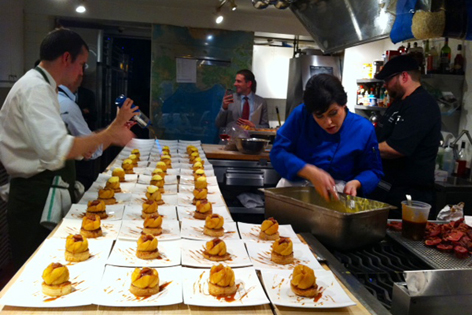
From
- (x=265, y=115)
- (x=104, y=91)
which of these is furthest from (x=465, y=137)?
(x=104, y=91)

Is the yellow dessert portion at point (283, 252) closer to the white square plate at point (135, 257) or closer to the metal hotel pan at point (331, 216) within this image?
the metal hotel pan at point (331, 216)

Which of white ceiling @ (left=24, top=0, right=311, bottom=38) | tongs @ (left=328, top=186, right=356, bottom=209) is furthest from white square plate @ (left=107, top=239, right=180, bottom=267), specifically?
white ceiling @ (left=24, top=0, right=311, bottom=38)

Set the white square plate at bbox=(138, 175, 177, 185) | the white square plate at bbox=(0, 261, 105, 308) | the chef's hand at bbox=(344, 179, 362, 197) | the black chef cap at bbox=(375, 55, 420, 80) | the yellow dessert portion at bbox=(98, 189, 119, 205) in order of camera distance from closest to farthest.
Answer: the white square plate at bbox=(0, 261, 105, 308) < the chef's hand at bbox=(344, 179, 362, 197) < the yellow dessert portion at bbox=(98, 189, 119, 205) < the white square plate at bbox=(138, 175, 177, 185) < the black chef cap at bbox=(375, 55, 420, 80)

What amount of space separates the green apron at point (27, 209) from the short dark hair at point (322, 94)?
4.65 feet

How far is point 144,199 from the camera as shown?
256 centimetres

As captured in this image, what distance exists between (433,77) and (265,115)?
215 centimetres

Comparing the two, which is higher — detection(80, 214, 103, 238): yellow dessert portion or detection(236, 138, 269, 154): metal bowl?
detection(236, 138, 269, 154): metal bowl

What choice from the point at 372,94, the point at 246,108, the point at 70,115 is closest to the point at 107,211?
the point at 70,115

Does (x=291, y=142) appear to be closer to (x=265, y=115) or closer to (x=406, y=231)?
(x=406, y=231)

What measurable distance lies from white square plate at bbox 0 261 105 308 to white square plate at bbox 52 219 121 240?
0.33 meters

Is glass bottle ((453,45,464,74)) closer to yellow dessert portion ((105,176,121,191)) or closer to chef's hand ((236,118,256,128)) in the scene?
chef's hand ((236,118,256,128))

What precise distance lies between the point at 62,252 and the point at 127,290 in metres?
0.43

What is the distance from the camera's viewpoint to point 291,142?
2.58m

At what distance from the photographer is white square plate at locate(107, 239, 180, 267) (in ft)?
5.11
